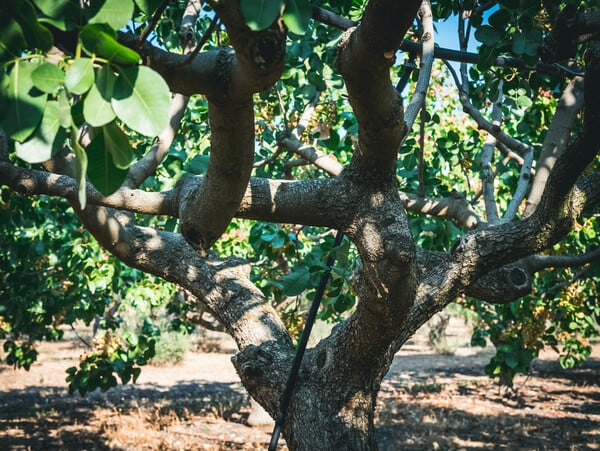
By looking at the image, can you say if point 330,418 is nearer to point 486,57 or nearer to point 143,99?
point 486,57

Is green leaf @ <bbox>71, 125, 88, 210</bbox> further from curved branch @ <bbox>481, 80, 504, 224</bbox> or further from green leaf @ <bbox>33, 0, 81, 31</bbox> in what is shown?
curved branch @ <bbox>481, 80, 504, 224</bbox>

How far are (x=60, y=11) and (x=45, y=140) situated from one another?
19 cm

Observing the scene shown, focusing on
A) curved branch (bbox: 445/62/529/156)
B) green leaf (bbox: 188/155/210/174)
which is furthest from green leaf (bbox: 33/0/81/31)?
curved branch (bbox: 445/62/529/156)

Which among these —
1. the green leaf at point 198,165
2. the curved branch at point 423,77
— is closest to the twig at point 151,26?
the curved branch at point 423,77

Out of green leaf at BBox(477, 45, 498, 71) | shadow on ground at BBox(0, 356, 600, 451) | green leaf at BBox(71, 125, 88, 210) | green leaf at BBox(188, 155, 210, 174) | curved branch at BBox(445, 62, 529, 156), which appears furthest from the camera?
shadow on ground at BBox(0, 356, 600, 451)

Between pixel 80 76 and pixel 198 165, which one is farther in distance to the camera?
pixel 198 165

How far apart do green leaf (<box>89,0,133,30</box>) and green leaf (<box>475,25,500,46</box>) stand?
1593 mm

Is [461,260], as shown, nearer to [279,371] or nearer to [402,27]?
[279,371]

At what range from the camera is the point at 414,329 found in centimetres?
254

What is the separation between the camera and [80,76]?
0.75 m

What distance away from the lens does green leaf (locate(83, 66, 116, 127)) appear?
0.75m

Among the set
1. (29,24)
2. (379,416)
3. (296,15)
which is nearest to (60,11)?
(29,24)

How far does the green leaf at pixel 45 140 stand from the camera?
81 centimetres

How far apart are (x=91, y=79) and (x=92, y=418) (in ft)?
28.9
